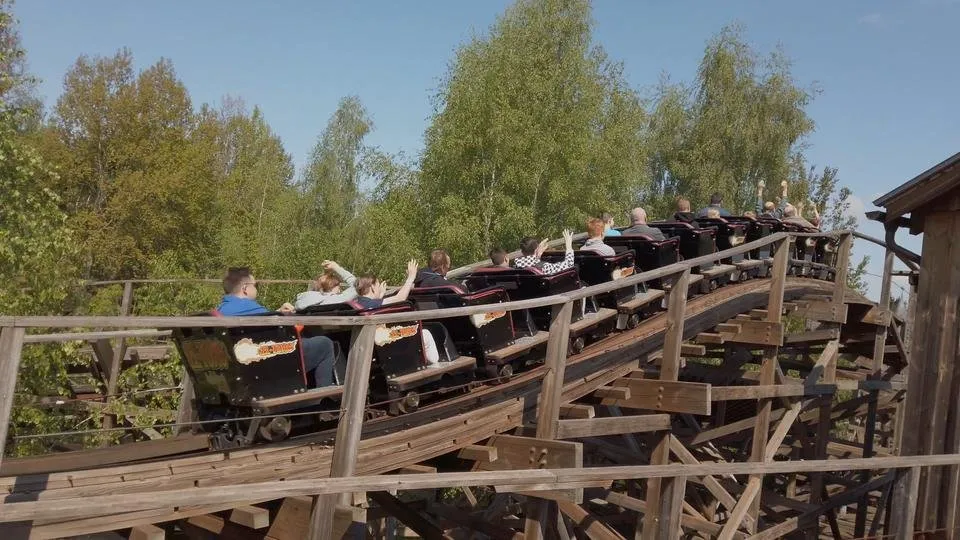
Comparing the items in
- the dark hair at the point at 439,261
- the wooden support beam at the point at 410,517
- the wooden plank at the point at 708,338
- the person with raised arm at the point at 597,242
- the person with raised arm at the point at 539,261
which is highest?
the person with raised arm at the point at 597,242

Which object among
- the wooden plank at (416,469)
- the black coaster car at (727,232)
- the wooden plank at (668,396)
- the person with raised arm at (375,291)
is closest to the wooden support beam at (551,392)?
the wooden plank at (416,469)

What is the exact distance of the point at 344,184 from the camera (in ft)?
121

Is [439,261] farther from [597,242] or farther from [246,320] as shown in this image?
[246,320]

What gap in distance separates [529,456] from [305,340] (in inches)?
68.9

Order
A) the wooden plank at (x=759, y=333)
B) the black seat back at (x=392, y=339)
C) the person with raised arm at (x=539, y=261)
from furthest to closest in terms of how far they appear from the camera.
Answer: the wooden plank at (x=759, y=333) → the person with raised arm at (x=539, y=261) → the black seat back at (x=392, y=339)

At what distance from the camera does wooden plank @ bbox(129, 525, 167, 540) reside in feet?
13.8

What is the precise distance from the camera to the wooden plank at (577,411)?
729cm

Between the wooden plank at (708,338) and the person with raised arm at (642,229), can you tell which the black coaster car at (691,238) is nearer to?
the person with raised arm at (642,229)

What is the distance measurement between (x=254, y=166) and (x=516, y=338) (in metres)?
40.5

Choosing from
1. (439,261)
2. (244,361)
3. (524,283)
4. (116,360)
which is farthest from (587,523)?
(116,360)

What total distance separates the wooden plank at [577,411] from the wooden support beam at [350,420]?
310 cm

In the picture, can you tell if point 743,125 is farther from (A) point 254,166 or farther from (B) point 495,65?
(A) point 254,166

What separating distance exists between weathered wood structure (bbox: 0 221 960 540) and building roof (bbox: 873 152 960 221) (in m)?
1.47

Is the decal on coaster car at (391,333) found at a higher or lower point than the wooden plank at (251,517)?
higher
